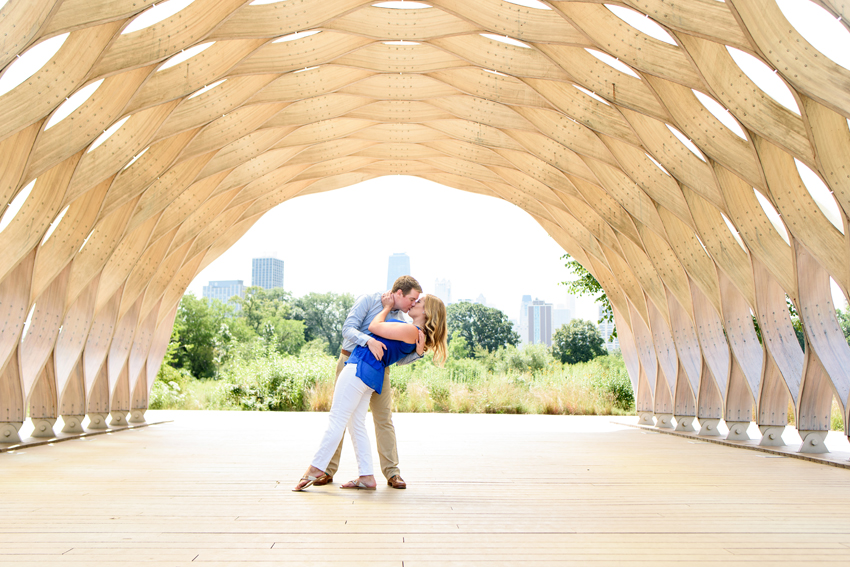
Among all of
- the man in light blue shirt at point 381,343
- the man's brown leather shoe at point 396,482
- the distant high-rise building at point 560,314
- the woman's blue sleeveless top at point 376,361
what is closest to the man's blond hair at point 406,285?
the man in light blue shirt at point 381,343

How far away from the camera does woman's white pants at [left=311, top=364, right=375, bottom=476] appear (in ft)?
21.2

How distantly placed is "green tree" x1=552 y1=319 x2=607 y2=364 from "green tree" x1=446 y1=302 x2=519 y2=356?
17.3 feet

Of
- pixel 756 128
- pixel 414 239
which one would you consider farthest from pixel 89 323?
pixel 414 239

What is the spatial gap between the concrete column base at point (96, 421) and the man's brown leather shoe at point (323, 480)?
847cm

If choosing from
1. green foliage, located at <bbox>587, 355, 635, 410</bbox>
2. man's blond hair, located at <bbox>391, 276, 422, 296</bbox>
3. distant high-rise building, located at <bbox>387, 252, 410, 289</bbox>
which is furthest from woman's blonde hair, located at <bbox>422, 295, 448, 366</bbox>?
distant high-rise building, located at <bbox>387, 252, 410, 289</bbox>

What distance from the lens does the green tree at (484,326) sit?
56.1 metres

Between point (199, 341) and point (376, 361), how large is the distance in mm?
37566

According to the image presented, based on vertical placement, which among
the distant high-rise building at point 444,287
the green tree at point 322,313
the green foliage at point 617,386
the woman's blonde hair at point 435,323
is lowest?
the green foliage at point 617,386

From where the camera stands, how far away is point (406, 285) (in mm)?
6488

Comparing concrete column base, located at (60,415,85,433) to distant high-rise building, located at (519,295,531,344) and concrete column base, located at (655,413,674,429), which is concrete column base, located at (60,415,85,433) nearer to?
concrete column base, located at (655,413,674,429)

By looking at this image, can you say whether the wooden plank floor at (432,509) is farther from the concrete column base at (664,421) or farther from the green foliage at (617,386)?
the green foliage at (617,386)

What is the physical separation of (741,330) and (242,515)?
983 centimetres

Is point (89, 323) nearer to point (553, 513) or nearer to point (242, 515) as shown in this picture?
point (242, 515)

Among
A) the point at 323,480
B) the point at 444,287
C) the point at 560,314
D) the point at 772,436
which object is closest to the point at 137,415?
the point at 323,480
